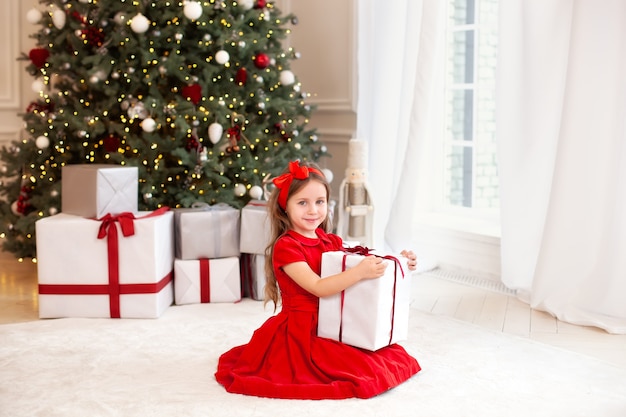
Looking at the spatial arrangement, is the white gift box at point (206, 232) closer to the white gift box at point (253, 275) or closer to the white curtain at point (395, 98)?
the white gift box at point (253, 275)

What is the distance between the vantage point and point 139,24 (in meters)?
3.81

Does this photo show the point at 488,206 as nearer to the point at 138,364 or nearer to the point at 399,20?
the point at 399,20

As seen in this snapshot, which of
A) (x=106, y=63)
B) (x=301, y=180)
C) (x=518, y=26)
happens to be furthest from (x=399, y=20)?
(x=301, y=180)

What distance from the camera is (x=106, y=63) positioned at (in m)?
3.98

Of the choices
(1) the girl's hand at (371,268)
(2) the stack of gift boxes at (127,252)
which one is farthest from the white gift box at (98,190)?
(1) the girl's hand at (371,268)

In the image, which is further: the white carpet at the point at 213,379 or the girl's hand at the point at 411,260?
the girl's hand at the point at 411,260

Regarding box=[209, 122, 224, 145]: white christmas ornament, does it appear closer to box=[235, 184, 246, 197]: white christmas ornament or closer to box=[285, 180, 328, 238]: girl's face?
box=[235, 184, 246, 197]: white christmas ornament

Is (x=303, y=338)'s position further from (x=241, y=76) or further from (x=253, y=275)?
(x=241, y=76)

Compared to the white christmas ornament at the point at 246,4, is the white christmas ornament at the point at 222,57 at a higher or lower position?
lower

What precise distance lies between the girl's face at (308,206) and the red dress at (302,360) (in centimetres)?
6

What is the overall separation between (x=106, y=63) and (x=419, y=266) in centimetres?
199

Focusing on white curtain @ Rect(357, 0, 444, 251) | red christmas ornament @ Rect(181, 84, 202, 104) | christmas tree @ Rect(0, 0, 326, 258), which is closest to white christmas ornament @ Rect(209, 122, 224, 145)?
christmas tree @ Rect(0, 0, 326, 258)

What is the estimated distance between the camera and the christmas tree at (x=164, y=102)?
12.9 feet

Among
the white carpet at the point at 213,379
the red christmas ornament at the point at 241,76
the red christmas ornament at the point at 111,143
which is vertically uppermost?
the red christmas ornament at the point at 241,76
